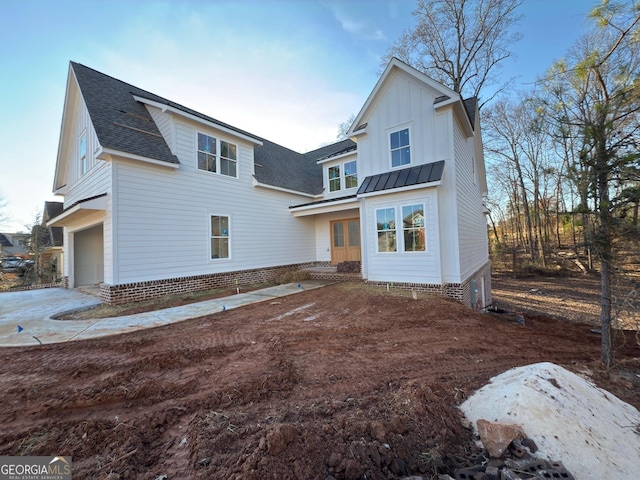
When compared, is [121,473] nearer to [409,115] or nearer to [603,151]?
[603,151]

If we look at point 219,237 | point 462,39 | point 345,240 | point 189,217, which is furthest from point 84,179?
point 462,39

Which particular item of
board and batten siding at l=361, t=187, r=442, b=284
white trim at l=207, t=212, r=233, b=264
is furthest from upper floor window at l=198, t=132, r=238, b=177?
board and batten siding at l=361, t=187, r=442, b=284

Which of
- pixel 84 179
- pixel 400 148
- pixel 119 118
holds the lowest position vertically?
pixel 84 179

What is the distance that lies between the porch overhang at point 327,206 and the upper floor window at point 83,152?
8251 mm

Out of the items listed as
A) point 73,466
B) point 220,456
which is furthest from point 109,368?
point 220,456

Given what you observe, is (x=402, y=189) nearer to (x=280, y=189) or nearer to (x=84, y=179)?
(x=280, y=189)

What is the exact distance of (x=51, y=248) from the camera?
54.4ft

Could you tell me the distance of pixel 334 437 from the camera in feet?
6.24

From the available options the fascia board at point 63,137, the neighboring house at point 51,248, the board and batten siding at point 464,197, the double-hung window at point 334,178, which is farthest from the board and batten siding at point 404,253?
the neighboring house at point 51,248

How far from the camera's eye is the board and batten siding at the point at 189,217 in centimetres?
782

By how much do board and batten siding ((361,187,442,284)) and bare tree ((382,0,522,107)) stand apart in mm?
12070

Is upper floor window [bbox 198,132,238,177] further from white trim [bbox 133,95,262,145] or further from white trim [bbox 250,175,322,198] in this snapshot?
white trim [bbox 250,175,322,198]

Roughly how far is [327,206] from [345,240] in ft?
7.96

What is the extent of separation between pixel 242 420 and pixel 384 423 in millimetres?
1214
